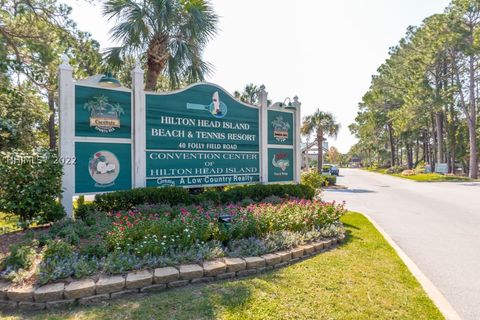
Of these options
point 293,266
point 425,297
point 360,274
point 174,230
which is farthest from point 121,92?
point 425,297

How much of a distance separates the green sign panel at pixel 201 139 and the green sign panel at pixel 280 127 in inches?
24.2

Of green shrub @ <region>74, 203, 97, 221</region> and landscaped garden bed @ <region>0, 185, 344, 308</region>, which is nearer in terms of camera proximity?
landscaped garden bed @ <region>0, 185, 344, 308</region>

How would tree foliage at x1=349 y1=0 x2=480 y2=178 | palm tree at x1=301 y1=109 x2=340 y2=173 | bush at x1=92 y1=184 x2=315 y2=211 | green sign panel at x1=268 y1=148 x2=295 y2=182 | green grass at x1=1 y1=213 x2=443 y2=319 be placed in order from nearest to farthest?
green grass at x1=1 y1=213 x2=443 y2=319
bush at x1=92 y1=184 x2=315 y2=211
green sign panel at x1=268 y1=148 x2=295 y2=182
tree foliage at x1=349 y1=0 x2=480 y2=178
palm tree at x1=301 y1=109 x2=340 y2=173

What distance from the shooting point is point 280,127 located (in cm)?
983

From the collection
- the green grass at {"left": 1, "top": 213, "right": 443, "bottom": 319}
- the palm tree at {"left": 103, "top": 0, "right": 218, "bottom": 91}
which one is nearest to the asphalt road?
the green grass at {"left": 1, "top": 213, "right": 443, "bottom": 319}

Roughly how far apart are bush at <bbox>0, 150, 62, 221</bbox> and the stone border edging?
7.12ft

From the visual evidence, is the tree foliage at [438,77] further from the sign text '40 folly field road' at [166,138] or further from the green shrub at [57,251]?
the green shrub at [57,251]

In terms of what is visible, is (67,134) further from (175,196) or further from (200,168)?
(200,168)

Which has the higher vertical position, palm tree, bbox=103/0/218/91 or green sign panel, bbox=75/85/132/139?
palm tree, bbox=103/0/218/91

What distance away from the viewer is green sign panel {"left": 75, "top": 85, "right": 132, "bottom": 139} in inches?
247

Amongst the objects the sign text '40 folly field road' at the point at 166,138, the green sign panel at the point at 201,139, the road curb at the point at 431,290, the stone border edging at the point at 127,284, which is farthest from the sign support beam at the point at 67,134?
the road curb at the point at 431,290

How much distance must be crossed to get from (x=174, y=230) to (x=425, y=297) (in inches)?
139

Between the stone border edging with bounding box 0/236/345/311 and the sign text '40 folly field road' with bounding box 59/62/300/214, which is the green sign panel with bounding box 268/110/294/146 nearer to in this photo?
the sign text '40 folly field road' with bounding box 59/62/300/214

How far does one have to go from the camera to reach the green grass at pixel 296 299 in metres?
2.98
